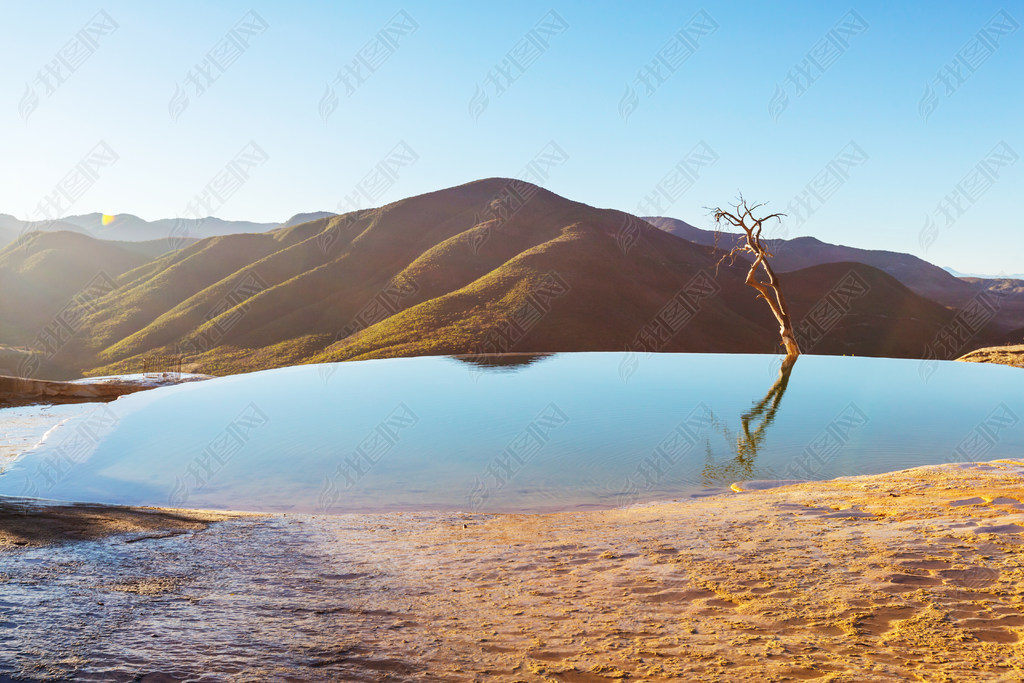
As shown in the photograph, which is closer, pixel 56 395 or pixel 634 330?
pixel 56 395

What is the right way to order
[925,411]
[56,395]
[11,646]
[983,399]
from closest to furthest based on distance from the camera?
[11,646] → [925,411] → [983,399] → [56,395]

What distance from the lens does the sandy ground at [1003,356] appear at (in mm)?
18812

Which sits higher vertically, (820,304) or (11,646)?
(820,304)

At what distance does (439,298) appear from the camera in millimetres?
48875

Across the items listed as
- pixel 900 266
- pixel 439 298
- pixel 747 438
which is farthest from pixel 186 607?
pixel 900 266

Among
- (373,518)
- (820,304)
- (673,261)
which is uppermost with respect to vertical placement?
(673,261)

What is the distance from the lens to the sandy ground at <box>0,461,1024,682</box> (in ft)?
11.2

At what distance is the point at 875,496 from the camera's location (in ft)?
22.5

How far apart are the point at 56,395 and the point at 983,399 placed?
903 inches

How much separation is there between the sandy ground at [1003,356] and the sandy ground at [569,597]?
15.7 metres

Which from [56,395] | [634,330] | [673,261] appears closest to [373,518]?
[56,395]

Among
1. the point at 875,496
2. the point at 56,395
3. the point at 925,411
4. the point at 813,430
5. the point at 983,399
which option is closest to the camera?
the point at 875,496

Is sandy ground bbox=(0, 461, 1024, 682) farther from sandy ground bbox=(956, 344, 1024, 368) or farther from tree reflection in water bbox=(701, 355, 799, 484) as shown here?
sandy ground bbox=(956, 344, 1024, 368)

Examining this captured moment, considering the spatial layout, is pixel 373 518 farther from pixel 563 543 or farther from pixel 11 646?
pixel 11 646
